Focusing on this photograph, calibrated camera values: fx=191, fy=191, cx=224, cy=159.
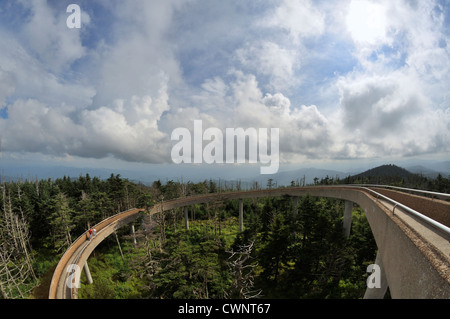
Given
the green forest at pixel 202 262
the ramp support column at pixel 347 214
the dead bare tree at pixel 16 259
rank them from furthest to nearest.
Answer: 1. the ramp support column at pixel 347 214
2. the dead bare tree at pixel 16 259
3. the green forest at pixel 202 262

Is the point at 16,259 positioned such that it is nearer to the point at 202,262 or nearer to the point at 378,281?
the point at 202,262

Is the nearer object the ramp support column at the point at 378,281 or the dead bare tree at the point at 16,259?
the ramp support column at the point at 378,281

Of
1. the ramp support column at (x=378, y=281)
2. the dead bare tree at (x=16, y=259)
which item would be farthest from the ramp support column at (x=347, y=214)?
the dead bare tree at (x=16, y=259)

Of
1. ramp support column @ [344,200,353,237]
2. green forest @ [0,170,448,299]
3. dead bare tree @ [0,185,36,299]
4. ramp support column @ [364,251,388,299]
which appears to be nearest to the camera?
ramp support column @ [364,251,388,299]

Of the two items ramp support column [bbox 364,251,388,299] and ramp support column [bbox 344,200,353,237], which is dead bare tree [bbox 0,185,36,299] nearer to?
ramp support column [bbox 364,251,388,299]

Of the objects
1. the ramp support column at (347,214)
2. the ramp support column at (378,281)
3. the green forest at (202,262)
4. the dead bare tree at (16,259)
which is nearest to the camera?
the ramp support column at (378,281)

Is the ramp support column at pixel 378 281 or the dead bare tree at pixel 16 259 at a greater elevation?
the ramp support column at pixel 378 281

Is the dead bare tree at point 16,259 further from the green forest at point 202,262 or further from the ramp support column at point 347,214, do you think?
the ramp support column at point 347,214

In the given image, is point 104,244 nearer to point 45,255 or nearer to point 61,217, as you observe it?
point 45,255

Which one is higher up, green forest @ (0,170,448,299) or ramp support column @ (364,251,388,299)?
ramp support column @ (364,251,388,299)

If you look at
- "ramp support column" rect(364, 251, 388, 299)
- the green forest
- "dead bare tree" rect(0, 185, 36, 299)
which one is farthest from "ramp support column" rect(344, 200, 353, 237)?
"dead bare tree" rect(0, 185, 36, 299)

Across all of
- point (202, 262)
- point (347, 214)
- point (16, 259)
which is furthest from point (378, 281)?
point (16, 259)
